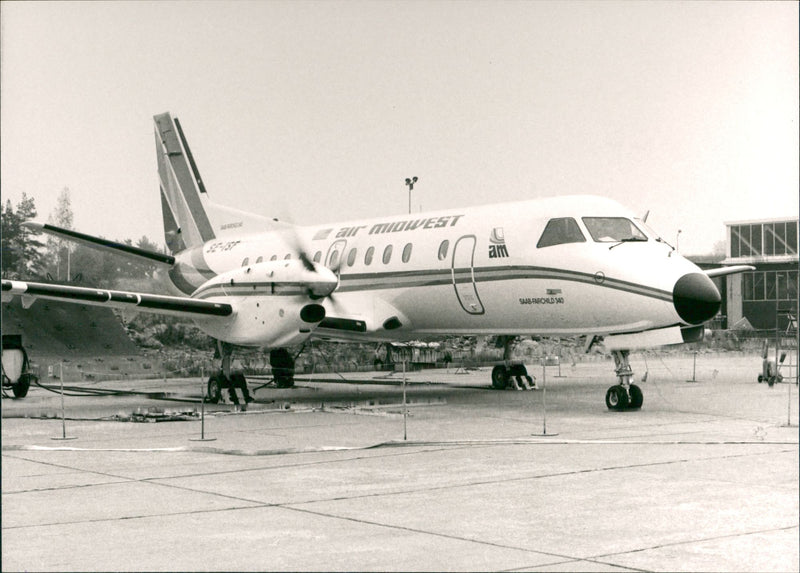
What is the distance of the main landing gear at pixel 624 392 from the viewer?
1577 centimetres

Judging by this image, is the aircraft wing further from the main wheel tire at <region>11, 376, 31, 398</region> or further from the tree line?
the main wheel tire at <region>11, 376, 31, 398</region>

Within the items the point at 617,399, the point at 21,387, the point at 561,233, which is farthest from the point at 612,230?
the point at 21,387

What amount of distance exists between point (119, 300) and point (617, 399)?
9.09m

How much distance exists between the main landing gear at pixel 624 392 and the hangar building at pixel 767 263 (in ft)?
7.77

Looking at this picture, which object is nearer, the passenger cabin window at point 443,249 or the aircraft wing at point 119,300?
the aircraft wing at point 119,300

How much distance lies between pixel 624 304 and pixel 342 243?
823 centimetres

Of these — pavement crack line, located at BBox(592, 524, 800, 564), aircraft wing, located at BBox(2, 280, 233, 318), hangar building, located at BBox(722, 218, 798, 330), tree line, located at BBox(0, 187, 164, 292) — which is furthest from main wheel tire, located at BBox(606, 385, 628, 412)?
tree line, located at BBox(0, 187, 164, 292)

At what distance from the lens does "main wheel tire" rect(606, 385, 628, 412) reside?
15.8 metres

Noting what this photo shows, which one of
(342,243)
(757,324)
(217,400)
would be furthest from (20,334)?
(757,324)

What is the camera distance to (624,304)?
1555 centimetres

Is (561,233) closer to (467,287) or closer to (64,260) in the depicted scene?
(467,287)

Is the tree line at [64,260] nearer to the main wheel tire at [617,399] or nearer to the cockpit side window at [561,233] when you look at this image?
the cockpit side window at [561,233]

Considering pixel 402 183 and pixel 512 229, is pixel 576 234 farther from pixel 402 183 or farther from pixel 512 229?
pixel 402 183

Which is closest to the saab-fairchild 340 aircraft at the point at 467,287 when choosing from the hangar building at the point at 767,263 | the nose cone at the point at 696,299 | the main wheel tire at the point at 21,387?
the nose cone at the point at 696,299
